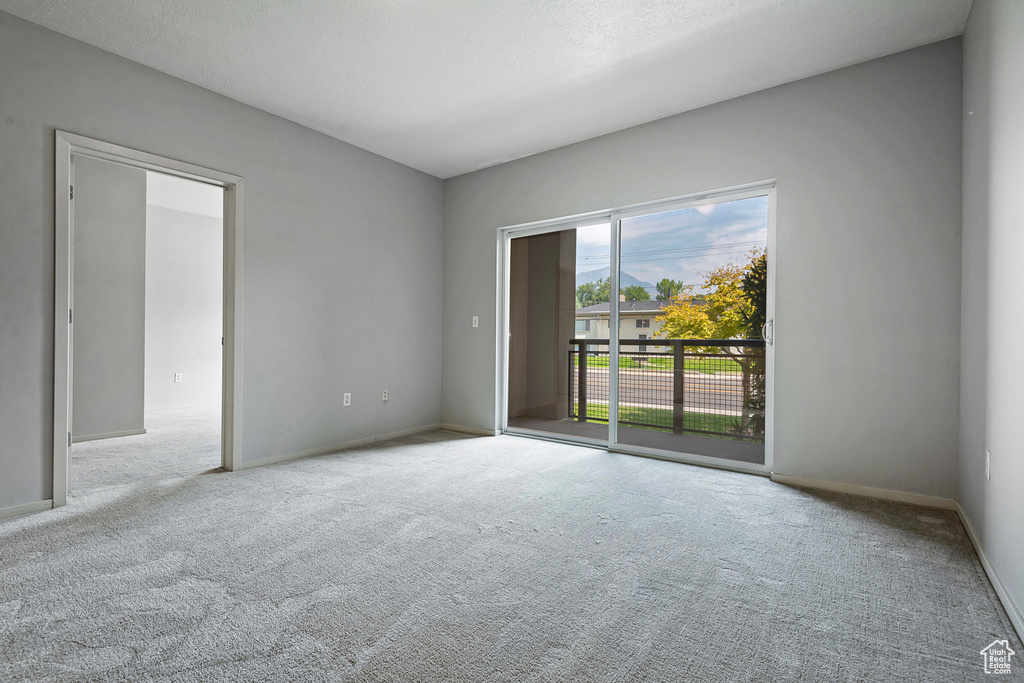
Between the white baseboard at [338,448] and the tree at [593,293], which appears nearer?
the white baseboard at [338,448]

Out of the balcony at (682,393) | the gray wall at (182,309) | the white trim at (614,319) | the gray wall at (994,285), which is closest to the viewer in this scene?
the gray wall at (994,285)

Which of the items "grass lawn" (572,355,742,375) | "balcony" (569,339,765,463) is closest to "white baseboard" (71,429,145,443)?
"balcony" (569,339,765,463)

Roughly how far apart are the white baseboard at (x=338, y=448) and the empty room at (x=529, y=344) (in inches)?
2.6

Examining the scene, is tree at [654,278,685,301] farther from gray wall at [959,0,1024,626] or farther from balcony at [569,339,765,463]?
gray wall at [959,0,1024,626]

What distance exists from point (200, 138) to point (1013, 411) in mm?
4328

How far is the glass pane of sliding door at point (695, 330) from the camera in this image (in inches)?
133

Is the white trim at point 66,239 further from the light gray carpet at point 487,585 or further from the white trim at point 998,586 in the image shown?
the white trim at point 998,586

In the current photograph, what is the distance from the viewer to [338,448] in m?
4.01

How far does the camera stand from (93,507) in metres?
2.61

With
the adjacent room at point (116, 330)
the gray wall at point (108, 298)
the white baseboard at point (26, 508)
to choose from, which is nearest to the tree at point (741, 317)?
the adjacent room at point (116, 330)

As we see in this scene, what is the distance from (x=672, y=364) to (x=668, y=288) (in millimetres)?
582

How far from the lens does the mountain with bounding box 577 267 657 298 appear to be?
382 centimetres

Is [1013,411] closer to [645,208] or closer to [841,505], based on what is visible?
[841,505]

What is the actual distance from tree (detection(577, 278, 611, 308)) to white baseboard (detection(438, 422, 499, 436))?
1461mm
